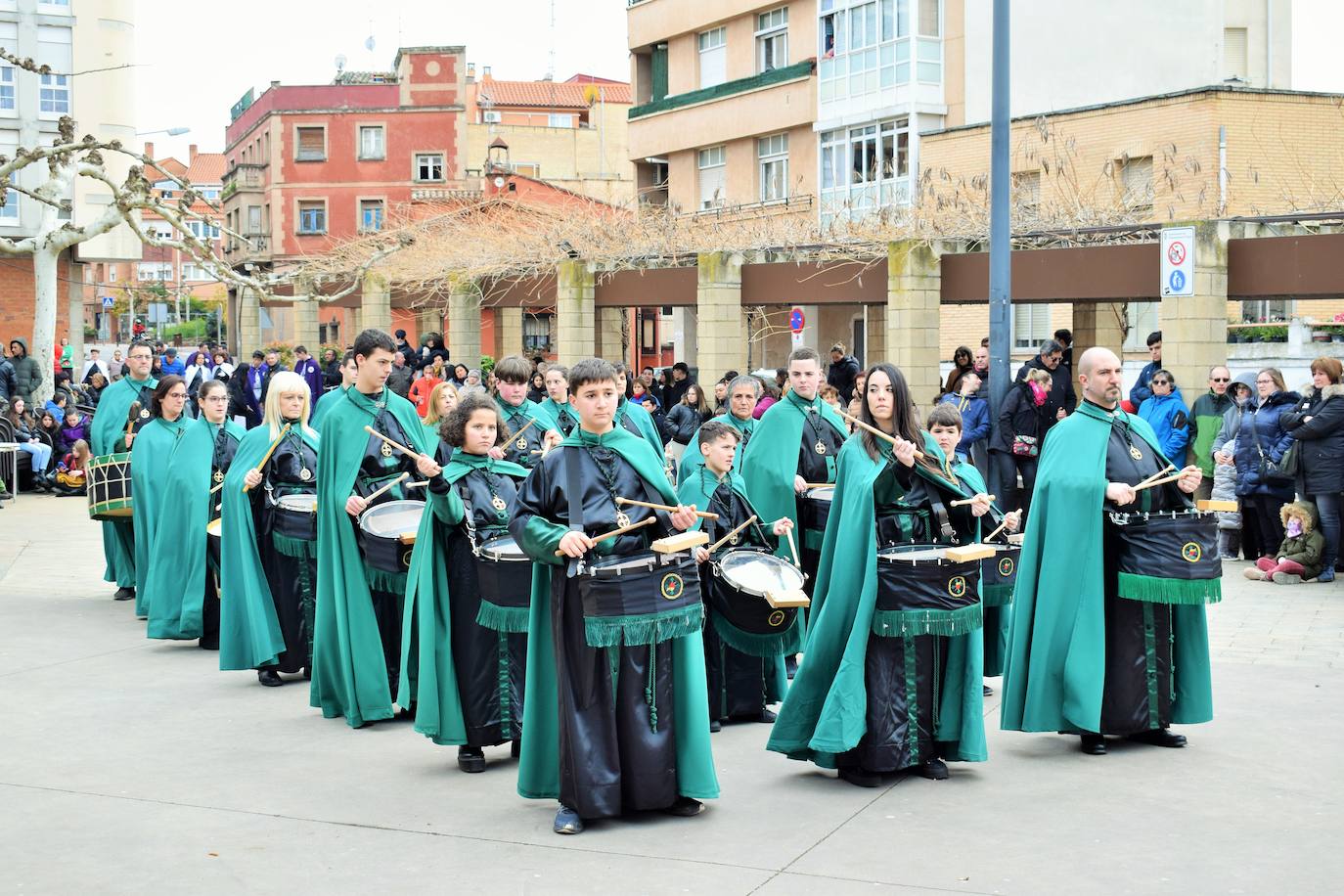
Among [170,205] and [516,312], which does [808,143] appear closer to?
[516,312]

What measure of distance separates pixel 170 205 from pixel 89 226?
149 cm

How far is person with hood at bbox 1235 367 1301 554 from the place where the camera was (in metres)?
14.3

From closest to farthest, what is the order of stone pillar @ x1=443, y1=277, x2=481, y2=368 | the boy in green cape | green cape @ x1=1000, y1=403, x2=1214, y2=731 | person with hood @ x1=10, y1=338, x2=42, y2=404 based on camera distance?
green cape @ x1=1000, y1=403, x2=1214, y2=731 → the boy in green cape → person with hood @ x1=10, y1=338, x2=42, y2=404 → stone pillar @ x1=443, y1=277, x2=481, y2=368

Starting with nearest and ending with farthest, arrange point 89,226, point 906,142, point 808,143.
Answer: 1. point 89,226
2. point 906,142
3. point 808,143

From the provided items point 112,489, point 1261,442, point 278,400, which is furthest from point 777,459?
point 1261,442

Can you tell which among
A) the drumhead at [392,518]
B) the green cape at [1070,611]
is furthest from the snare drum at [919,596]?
the drumhead at [392,518]

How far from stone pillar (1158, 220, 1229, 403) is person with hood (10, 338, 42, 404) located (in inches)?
705

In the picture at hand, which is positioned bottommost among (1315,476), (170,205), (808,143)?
(1315,476)

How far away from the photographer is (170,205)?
29.0 metres

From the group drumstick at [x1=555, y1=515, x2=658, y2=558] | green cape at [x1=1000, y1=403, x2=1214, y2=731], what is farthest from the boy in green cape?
drumstick at [x1=555, y1=515, x2=658, y2=558]

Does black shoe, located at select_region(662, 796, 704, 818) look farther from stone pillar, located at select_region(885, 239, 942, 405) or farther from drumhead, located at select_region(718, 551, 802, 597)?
stone pillar, located at select_region(885, 239, 942, 405)

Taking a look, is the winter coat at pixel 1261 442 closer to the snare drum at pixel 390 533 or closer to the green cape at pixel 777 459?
the green cape at pixel 777 459

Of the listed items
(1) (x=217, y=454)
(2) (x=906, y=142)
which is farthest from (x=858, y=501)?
(2) (x=906, y=142)

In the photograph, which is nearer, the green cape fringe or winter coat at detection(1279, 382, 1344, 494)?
the green cape fringe
